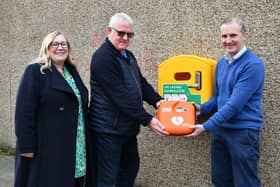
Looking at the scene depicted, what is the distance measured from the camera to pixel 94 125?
3.36 metres

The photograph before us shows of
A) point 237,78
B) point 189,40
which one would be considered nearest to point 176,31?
point 189,40

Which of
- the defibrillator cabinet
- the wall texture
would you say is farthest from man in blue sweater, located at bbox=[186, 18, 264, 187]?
the wall texture

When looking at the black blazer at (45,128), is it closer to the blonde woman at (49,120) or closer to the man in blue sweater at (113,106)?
the blonde woman at (49,120)

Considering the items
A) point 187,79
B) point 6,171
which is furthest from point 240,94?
point 6,171

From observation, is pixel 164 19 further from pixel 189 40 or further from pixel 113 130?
pixel 113 130

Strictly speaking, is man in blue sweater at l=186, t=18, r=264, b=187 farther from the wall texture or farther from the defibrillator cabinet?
the wall texture

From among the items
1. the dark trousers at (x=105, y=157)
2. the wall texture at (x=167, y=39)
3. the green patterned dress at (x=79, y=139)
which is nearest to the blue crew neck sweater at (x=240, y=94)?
the wall texture at (x=167, y=39)

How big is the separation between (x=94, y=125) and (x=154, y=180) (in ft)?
4.44

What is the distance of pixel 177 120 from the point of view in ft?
10.6

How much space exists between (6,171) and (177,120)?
298cm

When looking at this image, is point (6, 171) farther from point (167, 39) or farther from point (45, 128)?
point (167, 39)

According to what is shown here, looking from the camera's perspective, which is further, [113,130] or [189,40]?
[189,40]

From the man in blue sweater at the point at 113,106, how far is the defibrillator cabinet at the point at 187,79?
0.29 meters

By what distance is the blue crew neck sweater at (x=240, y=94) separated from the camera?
113 inches
